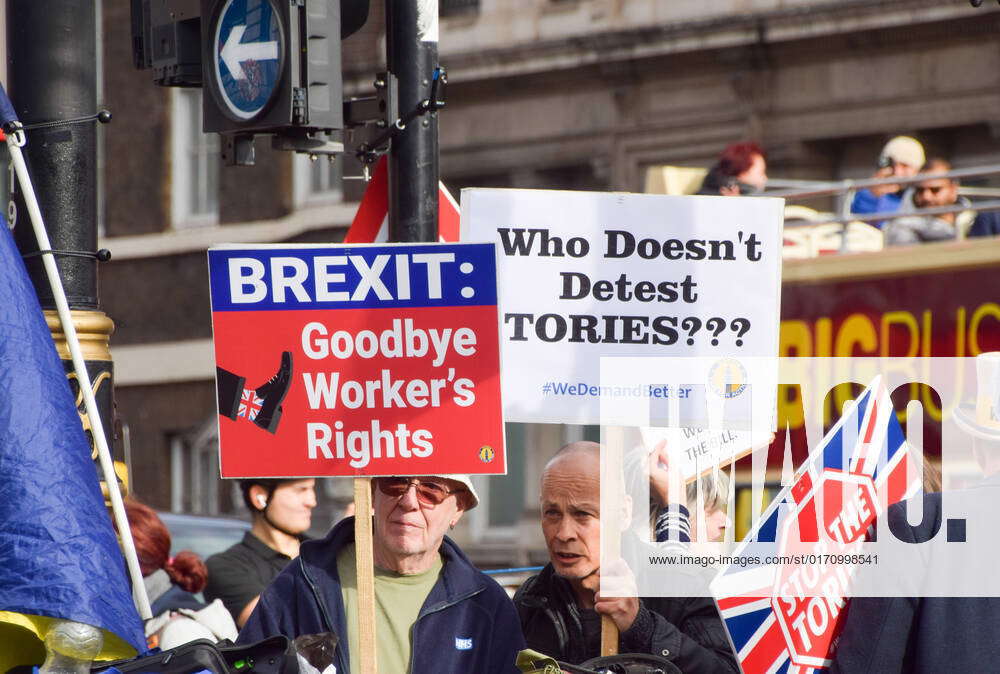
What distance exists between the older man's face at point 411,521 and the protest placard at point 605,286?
0.72 meters

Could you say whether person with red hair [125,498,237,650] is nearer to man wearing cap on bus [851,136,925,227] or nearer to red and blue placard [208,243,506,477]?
red and blue placard [208,243,506,477]

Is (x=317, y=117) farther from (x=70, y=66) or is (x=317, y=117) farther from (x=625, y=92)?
(x=625, y=92)

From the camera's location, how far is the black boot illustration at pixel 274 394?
5859 mm

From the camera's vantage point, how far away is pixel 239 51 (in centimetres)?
658

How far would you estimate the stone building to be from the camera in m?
19.1

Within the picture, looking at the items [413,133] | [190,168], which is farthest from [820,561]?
[190,168]

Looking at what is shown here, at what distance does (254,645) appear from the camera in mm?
4926

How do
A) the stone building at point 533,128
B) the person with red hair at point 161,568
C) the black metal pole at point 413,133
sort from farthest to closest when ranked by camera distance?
the stone building at point 533,128, the person with red hair at point 161,568, the black metal pole at point 413,133

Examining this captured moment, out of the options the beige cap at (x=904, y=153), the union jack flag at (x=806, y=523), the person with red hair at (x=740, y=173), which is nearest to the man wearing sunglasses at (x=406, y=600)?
the union jack flag at (x=806, y=523)

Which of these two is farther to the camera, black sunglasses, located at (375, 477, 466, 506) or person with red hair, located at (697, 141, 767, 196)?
person with red hair, located at (697, 141, 767, 196)

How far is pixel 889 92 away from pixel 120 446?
13.7 m

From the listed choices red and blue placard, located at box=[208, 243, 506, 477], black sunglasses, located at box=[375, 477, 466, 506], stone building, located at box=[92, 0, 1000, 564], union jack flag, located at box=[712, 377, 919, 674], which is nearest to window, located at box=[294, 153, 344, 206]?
stone building, located at box=[92, 0, 1000, 564]

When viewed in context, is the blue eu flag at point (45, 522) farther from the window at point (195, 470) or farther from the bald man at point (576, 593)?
the window at point (195, 470)

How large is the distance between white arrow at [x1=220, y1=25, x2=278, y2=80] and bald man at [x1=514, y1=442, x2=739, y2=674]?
1599 millimetres
